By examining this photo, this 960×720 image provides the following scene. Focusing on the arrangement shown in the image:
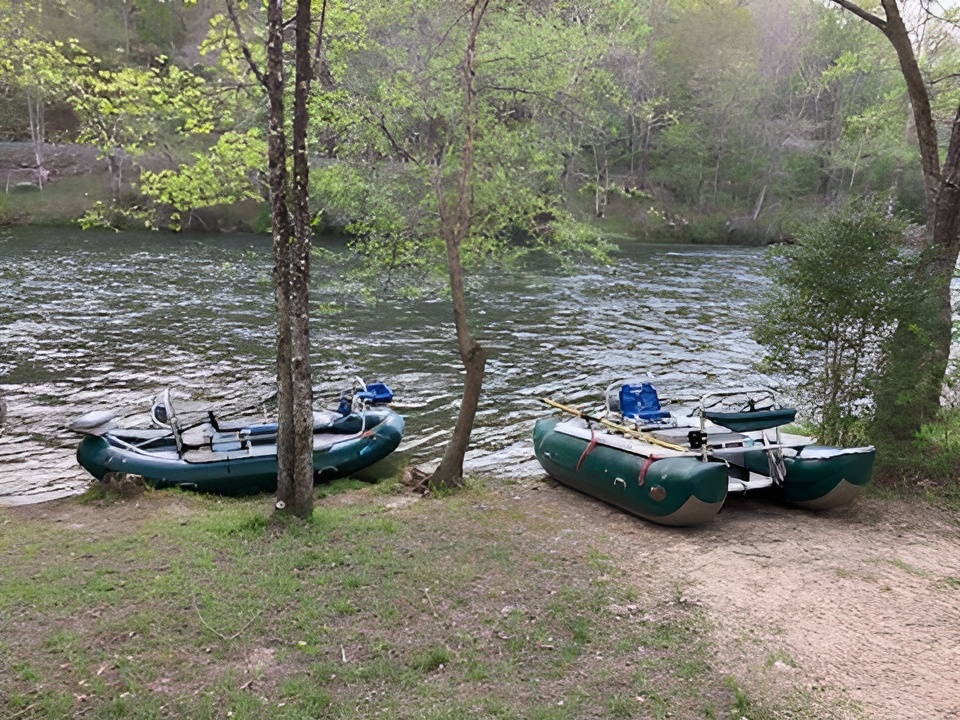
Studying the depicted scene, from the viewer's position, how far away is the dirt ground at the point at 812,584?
5750 millimetres

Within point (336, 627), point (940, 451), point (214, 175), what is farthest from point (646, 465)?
point (214, 175)

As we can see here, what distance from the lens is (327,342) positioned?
2125 centimetres

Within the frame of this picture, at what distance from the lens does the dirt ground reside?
575 centimetres

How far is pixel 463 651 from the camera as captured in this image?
19.6 feet

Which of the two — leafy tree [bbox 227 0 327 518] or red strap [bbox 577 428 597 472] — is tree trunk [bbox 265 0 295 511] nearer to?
leafy tree [bbox 227 0 327 518]

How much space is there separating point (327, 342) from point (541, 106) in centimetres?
1169

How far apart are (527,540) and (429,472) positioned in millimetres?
3611

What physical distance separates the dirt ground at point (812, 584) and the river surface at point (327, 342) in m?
3.30

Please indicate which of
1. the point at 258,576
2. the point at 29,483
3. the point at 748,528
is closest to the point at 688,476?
the point at 748,528

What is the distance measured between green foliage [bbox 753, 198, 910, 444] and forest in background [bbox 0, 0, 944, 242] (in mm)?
747

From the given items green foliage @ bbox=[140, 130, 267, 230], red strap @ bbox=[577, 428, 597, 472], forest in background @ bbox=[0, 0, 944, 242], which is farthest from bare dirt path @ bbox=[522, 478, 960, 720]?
green foliage @ bbox=[140, 130, 267, 230]

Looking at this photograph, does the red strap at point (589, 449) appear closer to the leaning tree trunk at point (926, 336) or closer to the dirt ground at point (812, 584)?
the dirt ground at point (812, 584)

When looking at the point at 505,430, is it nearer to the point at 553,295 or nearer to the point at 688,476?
the point at 688,476

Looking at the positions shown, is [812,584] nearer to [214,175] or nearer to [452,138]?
[452,138]
